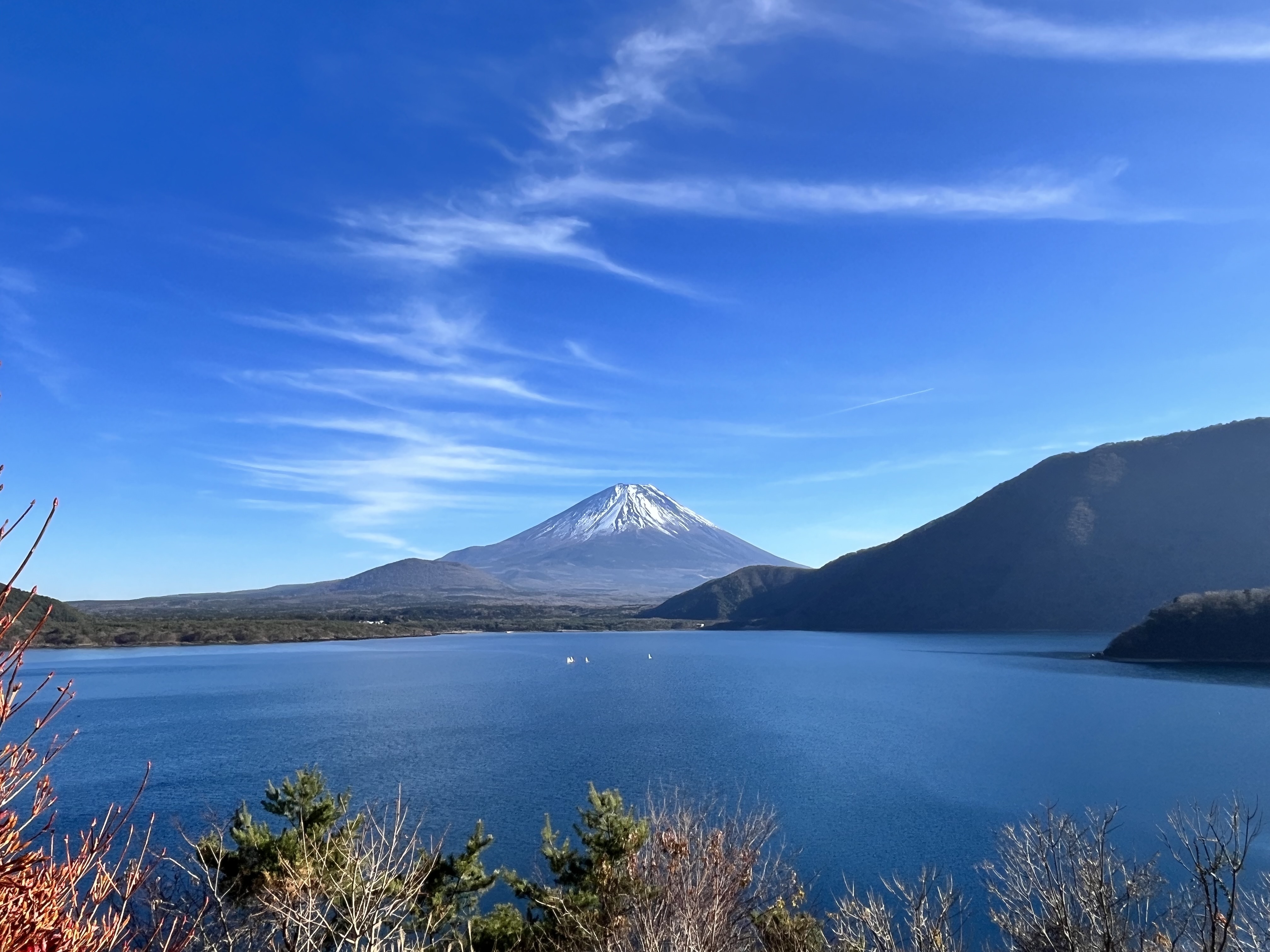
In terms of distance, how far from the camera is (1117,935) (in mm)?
7621

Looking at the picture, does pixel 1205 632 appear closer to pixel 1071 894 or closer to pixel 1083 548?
pixel 1083 548

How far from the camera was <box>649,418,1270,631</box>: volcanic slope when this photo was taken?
213 ft

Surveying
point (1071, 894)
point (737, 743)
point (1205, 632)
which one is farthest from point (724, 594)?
point (1071, 894)

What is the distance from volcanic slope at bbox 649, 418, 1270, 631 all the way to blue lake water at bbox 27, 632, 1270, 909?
93.1 ft

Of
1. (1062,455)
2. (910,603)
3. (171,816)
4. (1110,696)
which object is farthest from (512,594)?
(171,816)

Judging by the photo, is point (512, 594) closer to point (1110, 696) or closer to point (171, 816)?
point (1110, 696)

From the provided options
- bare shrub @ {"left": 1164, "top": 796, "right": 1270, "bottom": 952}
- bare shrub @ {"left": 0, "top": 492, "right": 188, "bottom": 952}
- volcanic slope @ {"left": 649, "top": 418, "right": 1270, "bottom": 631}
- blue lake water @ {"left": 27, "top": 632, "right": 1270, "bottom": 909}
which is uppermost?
volcanic slope @ {"left": 649, "top": 418, "right": 1270, "bottom": 631}

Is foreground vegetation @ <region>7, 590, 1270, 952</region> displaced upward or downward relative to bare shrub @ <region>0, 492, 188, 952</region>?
downward

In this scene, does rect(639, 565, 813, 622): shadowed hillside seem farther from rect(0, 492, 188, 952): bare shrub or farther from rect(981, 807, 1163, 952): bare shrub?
rect(0, 492, 188, 952): bare shrub

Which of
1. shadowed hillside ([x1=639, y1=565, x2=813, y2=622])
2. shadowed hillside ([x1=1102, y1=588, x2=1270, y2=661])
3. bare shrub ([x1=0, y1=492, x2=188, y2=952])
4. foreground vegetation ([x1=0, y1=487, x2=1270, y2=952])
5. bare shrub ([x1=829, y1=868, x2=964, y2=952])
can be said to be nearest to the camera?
bare shrub ([x1=0, y1=492, x2=188, y2=952])

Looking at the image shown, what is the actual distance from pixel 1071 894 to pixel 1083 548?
7237 centimetres

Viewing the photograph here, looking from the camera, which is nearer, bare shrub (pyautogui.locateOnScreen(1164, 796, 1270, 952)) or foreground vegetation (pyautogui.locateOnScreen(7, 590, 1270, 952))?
bare shrub (pyautogui.locateOnScreen(1164, 796, 1270, 952))

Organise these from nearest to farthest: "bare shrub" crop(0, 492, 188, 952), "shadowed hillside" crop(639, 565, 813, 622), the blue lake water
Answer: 1. "bare shrub" crop(0, 492, 188, 952)
2. the blue lake water
3. "shadowed hillside" crop(639, 565, 813, 622)

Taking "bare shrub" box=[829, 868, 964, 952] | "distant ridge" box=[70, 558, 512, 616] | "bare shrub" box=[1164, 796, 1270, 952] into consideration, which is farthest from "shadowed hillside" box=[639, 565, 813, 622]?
"bare shrub" box=[829, 868, 964, 952]
